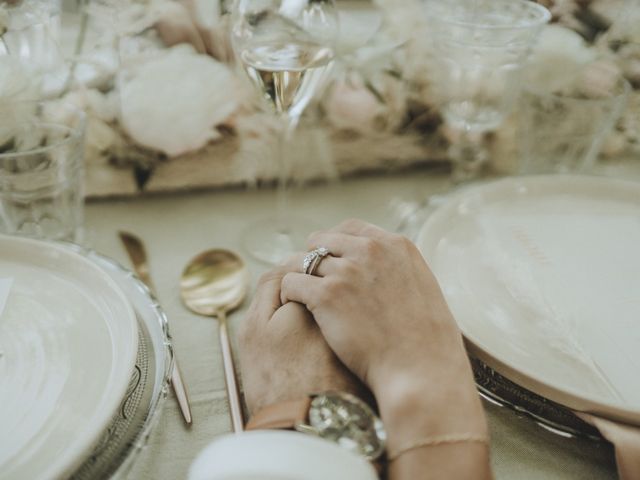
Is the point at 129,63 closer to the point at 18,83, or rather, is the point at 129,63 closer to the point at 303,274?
the point at 18,83

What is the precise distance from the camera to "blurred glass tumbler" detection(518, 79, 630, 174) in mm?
784

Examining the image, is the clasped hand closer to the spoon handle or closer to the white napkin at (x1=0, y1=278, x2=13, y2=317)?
the spoon handle

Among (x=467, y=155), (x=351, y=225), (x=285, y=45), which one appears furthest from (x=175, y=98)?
(x=467, y=155)

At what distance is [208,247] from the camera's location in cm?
75

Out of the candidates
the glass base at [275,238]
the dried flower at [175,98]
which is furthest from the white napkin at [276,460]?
the dried flower at [175,98]

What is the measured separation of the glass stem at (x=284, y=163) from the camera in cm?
76

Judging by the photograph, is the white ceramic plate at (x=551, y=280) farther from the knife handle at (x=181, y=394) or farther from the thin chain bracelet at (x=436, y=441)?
the knife handle at (x=181, y=394)

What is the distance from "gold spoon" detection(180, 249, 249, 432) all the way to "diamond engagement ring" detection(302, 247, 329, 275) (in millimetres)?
129

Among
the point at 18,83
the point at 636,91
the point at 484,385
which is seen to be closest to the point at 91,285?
the point at 18,83

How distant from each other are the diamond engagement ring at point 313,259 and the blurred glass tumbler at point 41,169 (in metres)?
0.32

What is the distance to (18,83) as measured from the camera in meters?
0.60

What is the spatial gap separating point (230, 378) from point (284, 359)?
0.09 meters

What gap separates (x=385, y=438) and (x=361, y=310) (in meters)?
0.11

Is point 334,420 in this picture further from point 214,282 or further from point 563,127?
point 563,127
